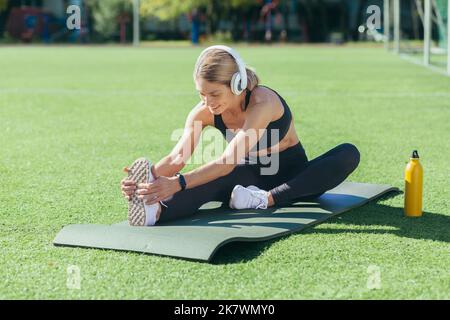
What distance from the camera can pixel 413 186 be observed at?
5.27 metres

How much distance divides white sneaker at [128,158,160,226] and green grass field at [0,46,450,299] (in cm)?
47

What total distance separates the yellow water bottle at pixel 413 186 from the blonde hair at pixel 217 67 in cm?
137

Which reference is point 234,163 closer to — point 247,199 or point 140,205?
point 247,199

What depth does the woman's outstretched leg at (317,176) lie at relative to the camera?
538 cm

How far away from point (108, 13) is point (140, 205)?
4630 centimetres

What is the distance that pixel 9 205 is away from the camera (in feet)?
18.9

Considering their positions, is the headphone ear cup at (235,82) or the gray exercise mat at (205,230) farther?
the headphone ear cup at (235,82)

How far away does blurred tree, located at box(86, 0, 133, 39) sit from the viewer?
49.6m

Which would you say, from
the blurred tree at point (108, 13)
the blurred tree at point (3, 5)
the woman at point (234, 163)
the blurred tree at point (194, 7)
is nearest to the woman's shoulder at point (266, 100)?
the woman at point (234, 163)

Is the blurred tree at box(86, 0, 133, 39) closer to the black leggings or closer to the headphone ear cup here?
the black leggings

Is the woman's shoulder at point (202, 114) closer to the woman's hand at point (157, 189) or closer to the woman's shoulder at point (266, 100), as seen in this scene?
the woman's shoulder at point (266, 100)

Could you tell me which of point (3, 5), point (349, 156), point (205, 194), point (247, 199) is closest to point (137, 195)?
point (205, 194)
